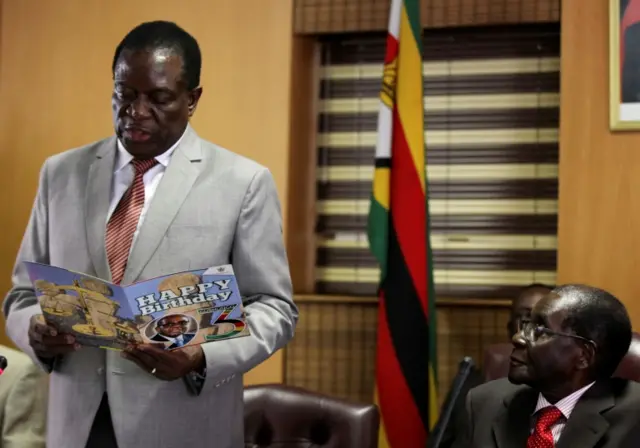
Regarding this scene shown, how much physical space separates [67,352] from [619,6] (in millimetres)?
2590

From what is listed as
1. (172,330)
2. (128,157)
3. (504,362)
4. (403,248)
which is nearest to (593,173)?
(403,248)

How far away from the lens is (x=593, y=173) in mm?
3400

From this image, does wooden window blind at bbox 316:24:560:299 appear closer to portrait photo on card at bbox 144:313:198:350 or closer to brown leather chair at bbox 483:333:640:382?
brown leather chair at bbox 483:333:640:382

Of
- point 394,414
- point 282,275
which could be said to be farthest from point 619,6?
point 282,275

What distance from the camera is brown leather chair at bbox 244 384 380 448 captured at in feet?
8.00

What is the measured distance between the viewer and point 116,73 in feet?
5.54

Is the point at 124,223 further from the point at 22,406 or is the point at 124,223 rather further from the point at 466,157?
the point at 466,157

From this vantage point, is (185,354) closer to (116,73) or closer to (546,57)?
(116,73)

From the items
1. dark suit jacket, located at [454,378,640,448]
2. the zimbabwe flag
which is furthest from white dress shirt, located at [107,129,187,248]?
the zimbabwe flag

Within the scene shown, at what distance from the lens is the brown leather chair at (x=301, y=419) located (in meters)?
2.44

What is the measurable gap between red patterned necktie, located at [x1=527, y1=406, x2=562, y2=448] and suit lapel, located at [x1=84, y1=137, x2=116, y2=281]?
42.4 inches

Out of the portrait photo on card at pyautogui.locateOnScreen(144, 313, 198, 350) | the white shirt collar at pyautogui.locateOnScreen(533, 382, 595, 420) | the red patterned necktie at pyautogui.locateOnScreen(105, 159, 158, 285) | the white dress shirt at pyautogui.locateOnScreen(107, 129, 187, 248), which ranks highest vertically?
the white dress shirt at pyautogui.locateOnScreen(107, 129, 187, 248)

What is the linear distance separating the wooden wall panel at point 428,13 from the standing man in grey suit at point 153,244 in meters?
2.07

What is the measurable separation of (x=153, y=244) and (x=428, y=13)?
2329mm
